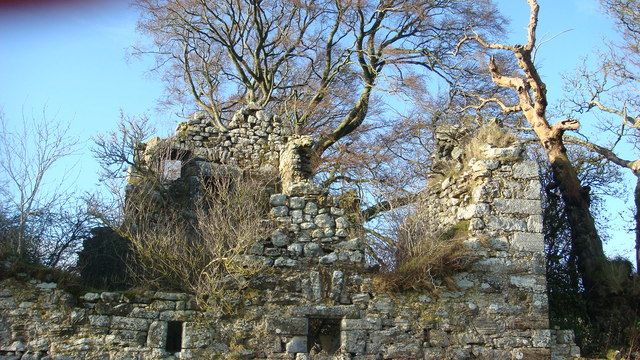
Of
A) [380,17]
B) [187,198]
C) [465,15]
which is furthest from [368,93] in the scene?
[187,198]

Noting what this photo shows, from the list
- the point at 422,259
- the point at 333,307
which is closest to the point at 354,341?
the point at 333,307

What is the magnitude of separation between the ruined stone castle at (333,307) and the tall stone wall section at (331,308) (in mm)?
13

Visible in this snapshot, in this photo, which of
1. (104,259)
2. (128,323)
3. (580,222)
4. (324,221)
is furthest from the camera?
(580,222)

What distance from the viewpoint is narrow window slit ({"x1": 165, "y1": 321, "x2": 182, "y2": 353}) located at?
831cm

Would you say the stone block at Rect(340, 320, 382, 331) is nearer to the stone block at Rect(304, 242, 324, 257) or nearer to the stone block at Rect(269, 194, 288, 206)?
the stone block at Rect(304, 242, 324, 257)

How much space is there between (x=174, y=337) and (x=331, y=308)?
6.19ft

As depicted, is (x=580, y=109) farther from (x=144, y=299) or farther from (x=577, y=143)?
(x=144, y=299)

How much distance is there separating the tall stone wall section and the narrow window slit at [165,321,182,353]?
0.01 m

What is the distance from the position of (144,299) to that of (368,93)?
1117cm

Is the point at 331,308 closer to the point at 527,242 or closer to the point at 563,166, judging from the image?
the point at 527,242

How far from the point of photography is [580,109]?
15.4m

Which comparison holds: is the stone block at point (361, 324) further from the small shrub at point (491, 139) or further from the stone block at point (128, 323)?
the small shrub at point (491, 139)

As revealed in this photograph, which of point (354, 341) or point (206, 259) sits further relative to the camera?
point (206, 259)

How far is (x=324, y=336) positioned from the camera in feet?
29.5
